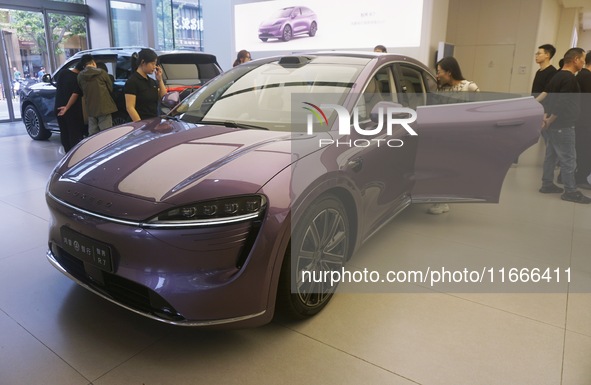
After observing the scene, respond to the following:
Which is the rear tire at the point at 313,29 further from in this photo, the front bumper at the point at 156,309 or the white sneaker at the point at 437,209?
the front bumper at the point at 156,309

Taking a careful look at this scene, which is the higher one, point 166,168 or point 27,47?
point 27,47

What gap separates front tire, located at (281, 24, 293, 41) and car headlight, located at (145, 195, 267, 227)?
27.5 ft

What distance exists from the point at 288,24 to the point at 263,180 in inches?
329

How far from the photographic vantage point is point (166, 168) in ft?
6.12

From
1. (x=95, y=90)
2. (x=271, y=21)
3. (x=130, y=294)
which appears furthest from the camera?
(x=271, y=21)

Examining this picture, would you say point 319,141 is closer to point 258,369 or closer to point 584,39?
point 258,369

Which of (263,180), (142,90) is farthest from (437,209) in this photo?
(142,90)

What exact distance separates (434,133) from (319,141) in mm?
1239

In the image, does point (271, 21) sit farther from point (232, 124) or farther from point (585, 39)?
point (585, 39)

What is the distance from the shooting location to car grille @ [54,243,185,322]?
5.57 ft

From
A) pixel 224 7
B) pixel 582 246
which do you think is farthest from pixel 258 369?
pixel 224 7

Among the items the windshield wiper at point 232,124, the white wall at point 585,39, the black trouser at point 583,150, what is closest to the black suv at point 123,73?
the windshield wiper at point 232,124

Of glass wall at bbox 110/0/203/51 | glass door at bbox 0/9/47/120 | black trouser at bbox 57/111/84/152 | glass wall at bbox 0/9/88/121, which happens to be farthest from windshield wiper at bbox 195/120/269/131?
glass wall at bbox 110/0/203/51

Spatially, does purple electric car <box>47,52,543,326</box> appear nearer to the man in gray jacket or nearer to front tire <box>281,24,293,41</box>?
the man in gray jacket
